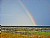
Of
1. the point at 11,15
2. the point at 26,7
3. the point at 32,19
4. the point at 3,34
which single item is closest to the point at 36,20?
the point at 32,19

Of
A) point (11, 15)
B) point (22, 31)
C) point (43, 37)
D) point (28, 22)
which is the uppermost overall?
point (11, 15)

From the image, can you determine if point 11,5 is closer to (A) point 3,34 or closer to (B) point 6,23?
(B) point 6,23

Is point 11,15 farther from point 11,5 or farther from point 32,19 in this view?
point 32,19

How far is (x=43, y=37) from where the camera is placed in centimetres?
265

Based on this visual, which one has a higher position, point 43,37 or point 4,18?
point 4,18

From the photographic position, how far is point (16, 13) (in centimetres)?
Answer: 273

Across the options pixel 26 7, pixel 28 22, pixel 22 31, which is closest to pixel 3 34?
pixel 22 31

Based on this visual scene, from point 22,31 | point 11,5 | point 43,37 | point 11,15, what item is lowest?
point 43,37

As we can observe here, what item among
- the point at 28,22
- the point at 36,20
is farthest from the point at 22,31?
the point at 36,20

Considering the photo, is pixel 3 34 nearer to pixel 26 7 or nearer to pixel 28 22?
pixel 28 22

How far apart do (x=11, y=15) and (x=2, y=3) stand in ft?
1.12

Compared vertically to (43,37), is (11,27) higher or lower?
higher

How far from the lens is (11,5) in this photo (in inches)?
107

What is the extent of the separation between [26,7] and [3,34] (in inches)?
31.5
